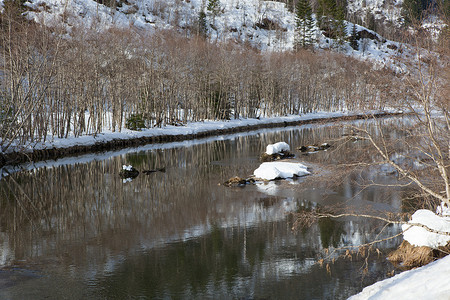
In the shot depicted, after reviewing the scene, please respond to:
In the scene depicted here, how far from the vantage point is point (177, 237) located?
12227 mm

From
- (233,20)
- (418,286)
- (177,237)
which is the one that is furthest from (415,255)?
(233,20)

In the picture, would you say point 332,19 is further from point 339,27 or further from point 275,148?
point 275,148

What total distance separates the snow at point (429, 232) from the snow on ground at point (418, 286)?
1578mm

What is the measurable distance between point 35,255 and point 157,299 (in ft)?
14.4

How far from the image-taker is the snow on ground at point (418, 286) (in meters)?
6.07

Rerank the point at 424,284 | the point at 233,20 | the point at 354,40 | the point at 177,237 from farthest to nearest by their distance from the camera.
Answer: the point at 233,20
the point at 354,40
the point at 177,237
the point at 424,284

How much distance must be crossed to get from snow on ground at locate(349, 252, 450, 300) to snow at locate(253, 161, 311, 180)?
12240 mm

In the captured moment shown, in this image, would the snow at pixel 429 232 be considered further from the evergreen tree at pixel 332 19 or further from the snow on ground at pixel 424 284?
the evergreen tree at pixel 332 19

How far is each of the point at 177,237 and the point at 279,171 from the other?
358 inches

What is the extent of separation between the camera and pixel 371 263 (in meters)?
10.0

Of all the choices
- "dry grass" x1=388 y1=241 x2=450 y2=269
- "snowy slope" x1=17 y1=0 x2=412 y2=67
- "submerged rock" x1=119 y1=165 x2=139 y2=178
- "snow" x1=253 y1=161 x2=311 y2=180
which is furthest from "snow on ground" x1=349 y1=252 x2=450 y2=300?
"snowy slope" x1=17 y1=0 x2=412 y2=67

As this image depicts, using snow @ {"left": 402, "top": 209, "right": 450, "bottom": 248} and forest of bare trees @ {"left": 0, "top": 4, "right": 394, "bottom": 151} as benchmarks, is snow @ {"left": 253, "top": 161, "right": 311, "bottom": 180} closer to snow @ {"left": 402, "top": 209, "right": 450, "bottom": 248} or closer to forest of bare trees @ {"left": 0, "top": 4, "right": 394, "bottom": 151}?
forest of bare trees @ {"left": 0, "top": 4, "right": 394, "bottom": 151}

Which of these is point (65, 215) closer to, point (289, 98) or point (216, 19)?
point (289, 98)

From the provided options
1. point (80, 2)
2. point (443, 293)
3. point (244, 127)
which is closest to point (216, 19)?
point (80, 2)
